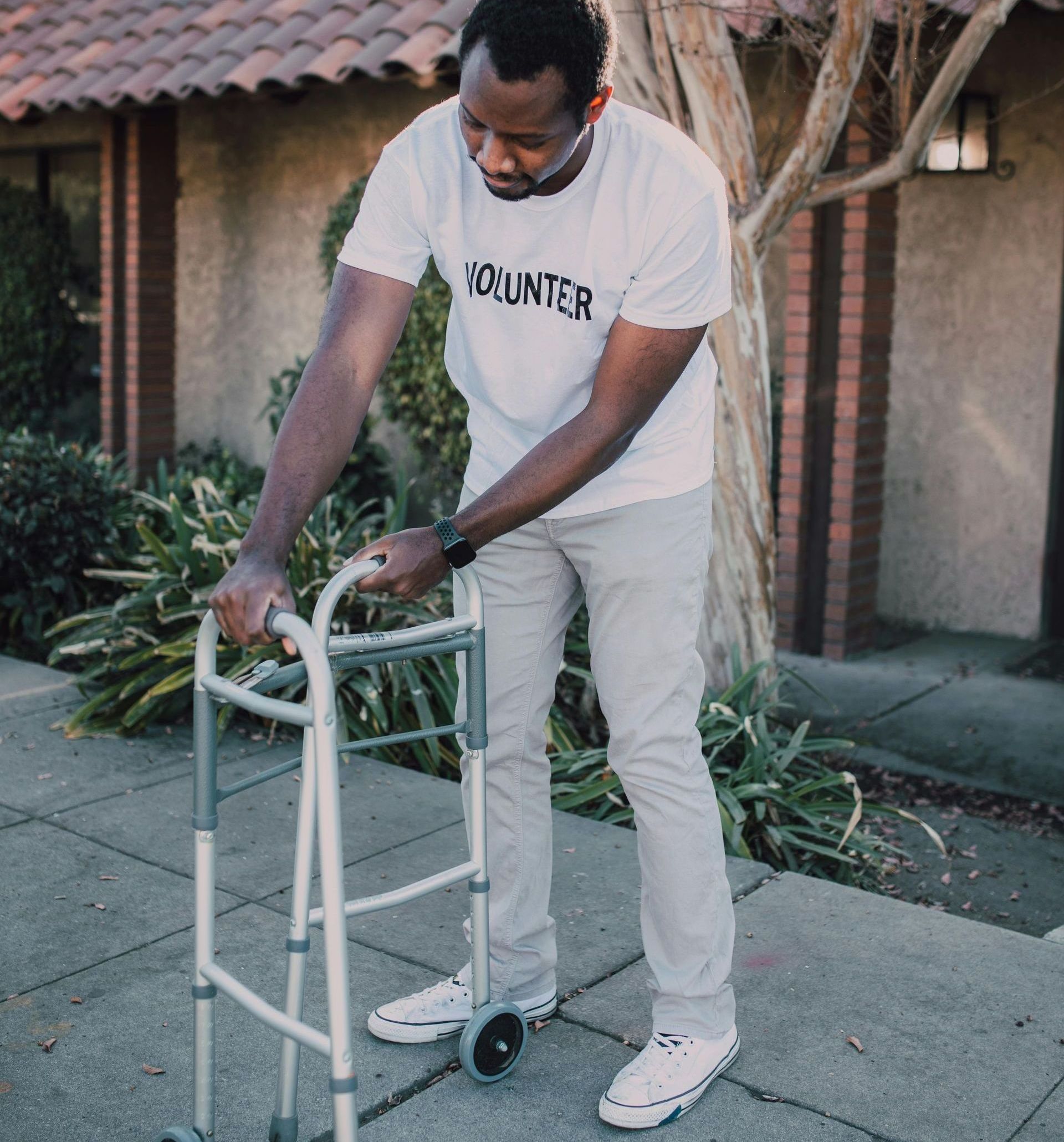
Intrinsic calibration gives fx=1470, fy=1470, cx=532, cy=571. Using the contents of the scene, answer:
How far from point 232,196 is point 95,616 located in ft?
15.9

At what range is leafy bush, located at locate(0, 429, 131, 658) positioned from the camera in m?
6.49

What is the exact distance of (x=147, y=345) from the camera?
9.89 meters

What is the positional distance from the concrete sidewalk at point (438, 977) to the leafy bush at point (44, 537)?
2112mm

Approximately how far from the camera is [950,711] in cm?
631

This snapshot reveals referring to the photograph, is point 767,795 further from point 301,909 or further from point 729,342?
point 301,909

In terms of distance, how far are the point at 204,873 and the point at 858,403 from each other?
5184 mm

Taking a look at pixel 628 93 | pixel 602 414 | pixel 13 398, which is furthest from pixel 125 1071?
pixel 13 398

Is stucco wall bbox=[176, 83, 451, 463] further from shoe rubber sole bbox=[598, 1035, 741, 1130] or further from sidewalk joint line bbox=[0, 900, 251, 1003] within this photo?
shoe rubber sole bbox=[598, 1035, 741, 1130]

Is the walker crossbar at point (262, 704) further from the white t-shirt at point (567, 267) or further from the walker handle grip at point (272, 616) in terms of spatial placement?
the white t-shirt at point (567, 267)

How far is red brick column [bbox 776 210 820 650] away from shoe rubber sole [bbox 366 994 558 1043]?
432 centimetres

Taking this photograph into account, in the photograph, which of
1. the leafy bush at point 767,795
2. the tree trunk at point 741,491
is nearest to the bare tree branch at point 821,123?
the tree trunk at point 741,491

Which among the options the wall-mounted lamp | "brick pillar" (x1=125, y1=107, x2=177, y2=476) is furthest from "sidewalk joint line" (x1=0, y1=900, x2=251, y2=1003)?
"brick pillar" (x1=125, y1=107, x2=177, y2=476)

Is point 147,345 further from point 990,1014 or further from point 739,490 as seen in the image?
point 990,1014

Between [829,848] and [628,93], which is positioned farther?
[628,93]
